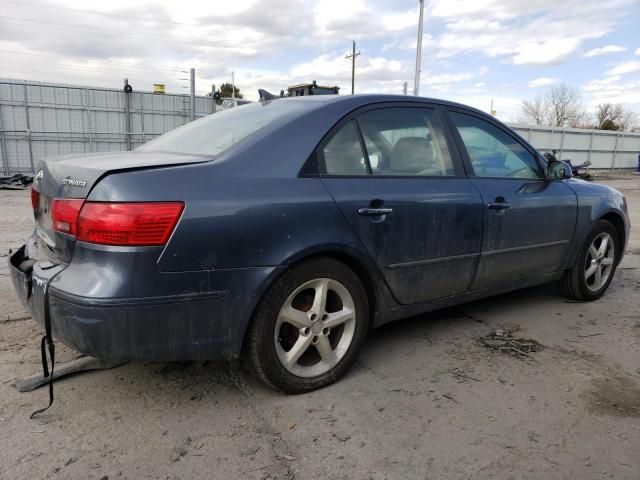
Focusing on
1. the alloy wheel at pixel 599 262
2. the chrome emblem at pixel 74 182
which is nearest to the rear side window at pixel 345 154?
the chrome emblem at pixel 74 182

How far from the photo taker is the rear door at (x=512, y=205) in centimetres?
341

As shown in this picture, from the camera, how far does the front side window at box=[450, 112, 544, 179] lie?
3449 millimetres

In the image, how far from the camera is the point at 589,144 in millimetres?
26562

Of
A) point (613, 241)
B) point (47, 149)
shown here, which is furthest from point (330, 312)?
point (47, 149)

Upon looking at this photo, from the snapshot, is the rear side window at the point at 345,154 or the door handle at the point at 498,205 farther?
the door handle at the point at 498,205

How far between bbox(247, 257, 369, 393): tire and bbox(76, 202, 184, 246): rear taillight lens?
1.90 feet

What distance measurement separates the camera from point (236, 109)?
3.40 metres

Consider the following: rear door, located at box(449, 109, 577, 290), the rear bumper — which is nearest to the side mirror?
rear door, located at box(449, 109, 577, 290)

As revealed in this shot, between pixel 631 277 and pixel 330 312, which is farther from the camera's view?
pixel 631 277

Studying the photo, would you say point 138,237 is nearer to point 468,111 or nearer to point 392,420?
point 392,420

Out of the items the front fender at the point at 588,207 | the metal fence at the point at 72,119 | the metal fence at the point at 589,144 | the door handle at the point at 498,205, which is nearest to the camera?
the door handle at the point at 498,205

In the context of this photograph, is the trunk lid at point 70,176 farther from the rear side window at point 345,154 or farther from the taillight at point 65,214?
the rear side window at point 345,154

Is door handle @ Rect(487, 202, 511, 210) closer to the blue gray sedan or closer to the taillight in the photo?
the blue gray sedan

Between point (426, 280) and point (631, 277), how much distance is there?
3.32 meters
